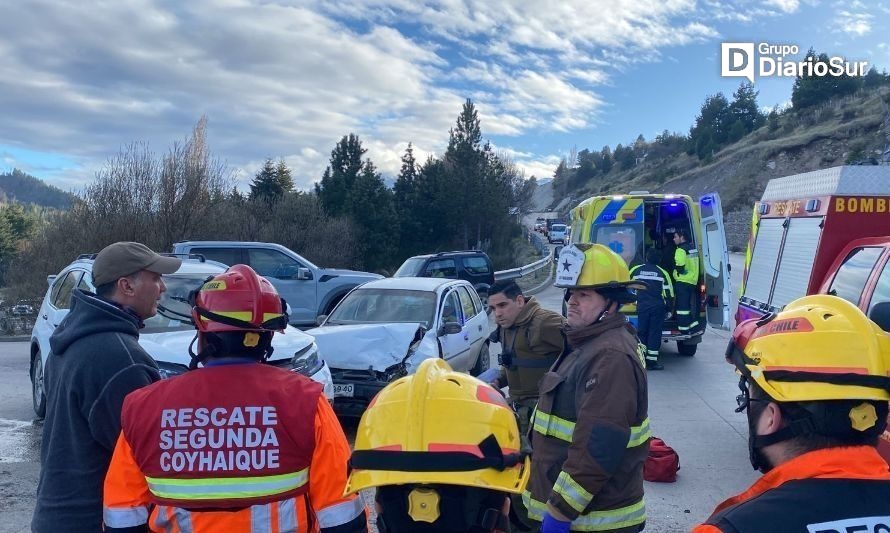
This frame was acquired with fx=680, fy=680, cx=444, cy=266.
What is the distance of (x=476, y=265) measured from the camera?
62.6 feet

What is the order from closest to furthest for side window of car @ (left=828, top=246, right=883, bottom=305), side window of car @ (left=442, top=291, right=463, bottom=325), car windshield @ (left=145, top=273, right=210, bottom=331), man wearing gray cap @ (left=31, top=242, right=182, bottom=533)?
1. man wearing gray cap @ (left=31, top=242, right=182, bottom=533)
2. side window of car @ (left=828, top=246, right=883, bottom=305)
3. car windshield @ (left=145, top=273, right=210, bottom=331)
4. side window of car @ (left=442, top=291, right=463, bottom=325)

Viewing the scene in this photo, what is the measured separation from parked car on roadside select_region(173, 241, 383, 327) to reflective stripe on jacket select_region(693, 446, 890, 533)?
39.7 ft

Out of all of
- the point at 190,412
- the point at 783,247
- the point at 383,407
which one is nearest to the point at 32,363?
the point at 190,412

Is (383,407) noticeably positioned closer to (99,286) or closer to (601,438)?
(601,438)

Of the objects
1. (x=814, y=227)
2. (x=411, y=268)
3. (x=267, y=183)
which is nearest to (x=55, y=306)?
(x=814, y=227)

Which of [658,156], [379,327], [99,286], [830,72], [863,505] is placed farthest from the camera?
[658,156]

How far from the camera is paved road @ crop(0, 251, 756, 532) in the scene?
5.31 m

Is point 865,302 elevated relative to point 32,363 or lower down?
elevated

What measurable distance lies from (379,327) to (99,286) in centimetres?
480

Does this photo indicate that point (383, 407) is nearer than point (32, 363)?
Yes

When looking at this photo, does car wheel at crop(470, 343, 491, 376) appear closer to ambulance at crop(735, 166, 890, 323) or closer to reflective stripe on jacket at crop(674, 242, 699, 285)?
reflective stripe on jacket at crop(674, 242, 699, 285)

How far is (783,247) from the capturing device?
269 inches

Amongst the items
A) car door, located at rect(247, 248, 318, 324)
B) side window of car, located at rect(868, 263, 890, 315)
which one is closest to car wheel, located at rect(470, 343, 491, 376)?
car door, located at rect(247, 248, 318, 324)

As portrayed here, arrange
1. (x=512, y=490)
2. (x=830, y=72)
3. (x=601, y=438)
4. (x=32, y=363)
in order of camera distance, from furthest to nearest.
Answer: (x=830, y=72)
(x=32, y=363)
(x=601, y=438)
(x=512, y=490)
